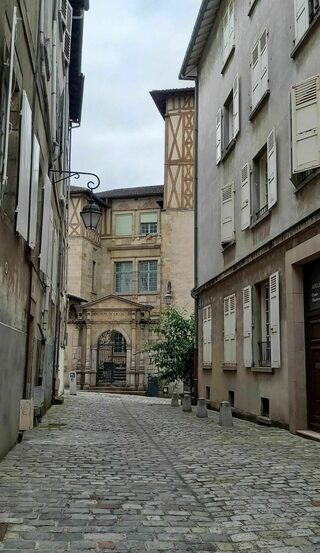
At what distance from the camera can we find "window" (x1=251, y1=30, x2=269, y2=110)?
1231 centimetres

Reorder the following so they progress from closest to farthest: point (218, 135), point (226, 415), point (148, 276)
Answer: point (226, 415)
point (218, 135)
point (148, 276)

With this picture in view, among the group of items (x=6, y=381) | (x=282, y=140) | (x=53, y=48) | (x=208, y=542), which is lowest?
(x=208, y=542)

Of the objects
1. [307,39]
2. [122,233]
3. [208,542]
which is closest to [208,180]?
[307,39]

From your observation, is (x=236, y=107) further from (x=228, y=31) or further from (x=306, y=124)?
(x=306, y=124)

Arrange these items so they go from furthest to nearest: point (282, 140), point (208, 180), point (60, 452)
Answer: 1. point (208, 180)
2. point (282, 140)
3. point (60, 452)

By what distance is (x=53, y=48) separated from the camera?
478 inches

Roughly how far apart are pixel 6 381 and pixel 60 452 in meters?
1.47

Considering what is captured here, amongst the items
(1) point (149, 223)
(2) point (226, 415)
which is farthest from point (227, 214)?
(1) point (149, 223)

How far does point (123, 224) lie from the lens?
1491 inches

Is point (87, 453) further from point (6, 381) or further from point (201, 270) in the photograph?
point (201, 270)

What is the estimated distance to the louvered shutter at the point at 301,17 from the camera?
33.4 ft

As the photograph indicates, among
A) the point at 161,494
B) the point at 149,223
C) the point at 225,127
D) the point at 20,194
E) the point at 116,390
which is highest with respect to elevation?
the point at 149,223

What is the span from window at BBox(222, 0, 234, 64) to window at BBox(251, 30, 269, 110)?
2.49m

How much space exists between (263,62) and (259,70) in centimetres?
27
